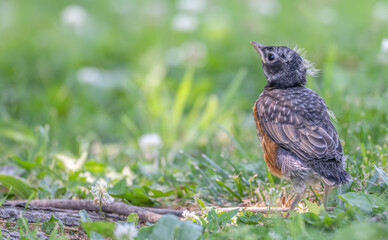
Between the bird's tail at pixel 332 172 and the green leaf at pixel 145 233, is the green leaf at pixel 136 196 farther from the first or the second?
the bird's tail at pixel 332 172

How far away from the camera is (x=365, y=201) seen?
10.6 ft

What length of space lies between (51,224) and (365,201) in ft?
6.15

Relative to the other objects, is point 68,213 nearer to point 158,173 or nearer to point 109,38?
point 158,173

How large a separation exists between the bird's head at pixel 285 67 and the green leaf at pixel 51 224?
1.93 meters

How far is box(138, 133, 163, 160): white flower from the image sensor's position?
5.58 m

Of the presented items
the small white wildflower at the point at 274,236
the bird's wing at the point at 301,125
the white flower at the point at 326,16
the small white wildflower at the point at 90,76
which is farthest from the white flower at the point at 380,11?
the small white wildflower at the point at 274,236

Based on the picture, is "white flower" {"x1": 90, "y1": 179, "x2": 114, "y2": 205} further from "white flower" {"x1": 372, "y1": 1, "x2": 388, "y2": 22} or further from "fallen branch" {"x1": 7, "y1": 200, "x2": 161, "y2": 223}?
"white flower" {"x1": 372, "y1": 1, "x2": 388, "y2": 22}

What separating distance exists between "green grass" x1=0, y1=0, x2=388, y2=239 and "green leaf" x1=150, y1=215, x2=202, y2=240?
0.06 feet

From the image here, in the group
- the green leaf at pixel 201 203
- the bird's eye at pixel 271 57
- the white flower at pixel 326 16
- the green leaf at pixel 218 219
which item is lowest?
the green leaf at pixel 218 219

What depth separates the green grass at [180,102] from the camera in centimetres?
419

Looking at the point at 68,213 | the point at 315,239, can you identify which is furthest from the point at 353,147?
the point at 68,213

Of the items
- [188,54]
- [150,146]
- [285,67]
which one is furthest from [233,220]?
[188,54]

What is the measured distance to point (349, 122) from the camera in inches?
205

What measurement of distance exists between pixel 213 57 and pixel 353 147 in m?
3.80
